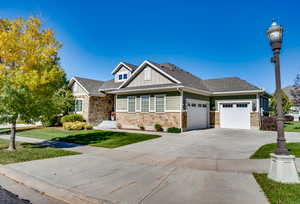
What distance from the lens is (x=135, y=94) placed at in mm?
17953

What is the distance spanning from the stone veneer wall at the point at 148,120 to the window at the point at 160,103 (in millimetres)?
460

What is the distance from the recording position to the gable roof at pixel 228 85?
17500 millimetres

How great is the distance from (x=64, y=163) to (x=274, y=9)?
14538 mm

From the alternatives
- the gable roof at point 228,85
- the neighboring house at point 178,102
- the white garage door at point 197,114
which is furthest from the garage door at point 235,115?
the white garage door at point 197,114

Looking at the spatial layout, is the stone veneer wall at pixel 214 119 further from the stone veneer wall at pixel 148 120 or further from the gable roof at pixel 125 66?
the gable roof at pixel 125 66

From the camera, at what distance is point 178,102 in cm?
1522

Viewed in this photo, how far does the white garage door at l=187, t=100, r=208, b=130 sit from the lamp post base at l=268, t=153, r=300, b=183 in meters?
11.7

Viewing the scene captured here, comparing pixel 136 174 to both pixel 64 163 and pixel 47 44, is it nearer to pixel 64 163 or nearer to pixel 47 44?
pixel 64 163

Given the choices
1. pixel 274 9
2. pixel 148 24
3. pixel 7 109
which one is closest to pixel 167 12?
pixel 148 24

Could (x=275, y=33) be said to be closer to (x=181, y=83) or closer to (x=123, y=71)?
(x=181, y=83)

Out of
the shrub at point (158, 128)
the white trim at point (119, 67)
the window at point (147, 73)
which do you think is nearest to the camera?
the shrub at point (158, 128)

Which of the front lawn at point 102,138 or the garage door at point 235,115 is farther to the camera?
the garage door at point 235,115

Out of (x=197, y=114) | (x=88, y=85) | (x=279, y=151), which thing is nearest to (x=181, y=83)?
(x=197, y=114)

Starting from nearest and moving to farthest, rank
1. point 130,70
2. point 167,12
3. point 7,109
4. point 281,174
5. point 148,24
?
point 281,174, point 7,109, point 167,12, point 148,24, point 130,70
